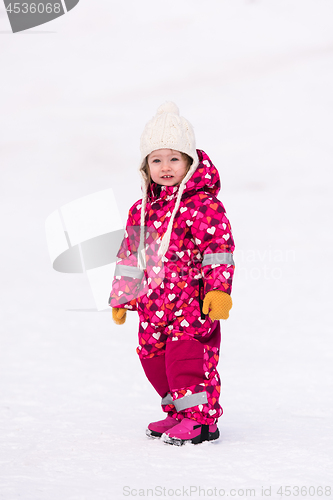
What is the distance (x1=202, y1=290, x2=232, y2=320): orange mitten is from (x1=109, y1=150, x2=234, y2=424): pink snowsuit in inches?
1.0

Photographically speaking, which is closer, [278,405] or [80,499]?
[80,499]

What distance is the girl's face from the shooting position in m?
2.44

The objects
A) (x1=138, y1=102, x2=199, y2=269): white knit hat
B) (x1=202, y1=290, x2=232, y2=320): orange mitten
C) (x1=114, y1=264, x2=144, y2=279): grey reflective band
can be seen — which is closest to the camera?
(x1=202, y1=290, x2=232, y2=320): orange mitten

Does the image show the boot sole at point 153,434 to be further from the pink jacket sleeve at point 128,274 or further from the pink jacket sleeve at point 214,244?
the pink jacket sleeve at point 214,244

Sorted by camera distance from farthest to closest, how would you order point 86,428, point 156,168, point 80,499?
point 86,428
point 156,168
point 80,499

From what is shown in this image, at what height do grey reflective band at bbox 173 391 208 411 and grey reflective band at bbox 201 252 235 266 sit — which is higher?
grey reflective band at bbox 201 252 235 266

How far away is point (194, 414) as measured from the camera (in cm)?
234

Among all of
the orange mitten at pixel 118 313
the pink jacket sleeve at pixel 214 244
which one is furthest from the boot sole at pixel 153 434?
the pink jacket sleeve at pixel 214 244

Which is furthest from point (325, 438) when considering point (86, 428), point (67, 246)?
point (67, 246)

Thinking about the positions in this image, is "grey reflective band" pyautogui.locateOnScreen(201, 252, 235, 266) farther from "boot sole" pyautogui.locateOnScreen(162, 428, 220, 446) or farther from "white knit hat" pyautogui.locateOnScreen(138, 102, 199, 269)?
"boot sole" pyautogui.locateOnScreen(162, 428, 220, 446)

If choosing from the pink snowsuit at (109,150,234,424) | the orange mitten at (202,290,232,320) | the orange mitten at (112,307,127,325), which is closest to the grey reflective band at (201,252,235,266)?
the pink snowsuit at (109,150,234,424)

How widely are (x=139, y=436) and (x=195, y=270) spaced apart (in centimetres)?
76

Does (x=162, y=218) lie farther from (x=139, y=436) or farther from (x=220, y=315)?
(x=139, y=436)

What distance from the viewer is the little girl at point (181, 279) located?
2.32 meters
